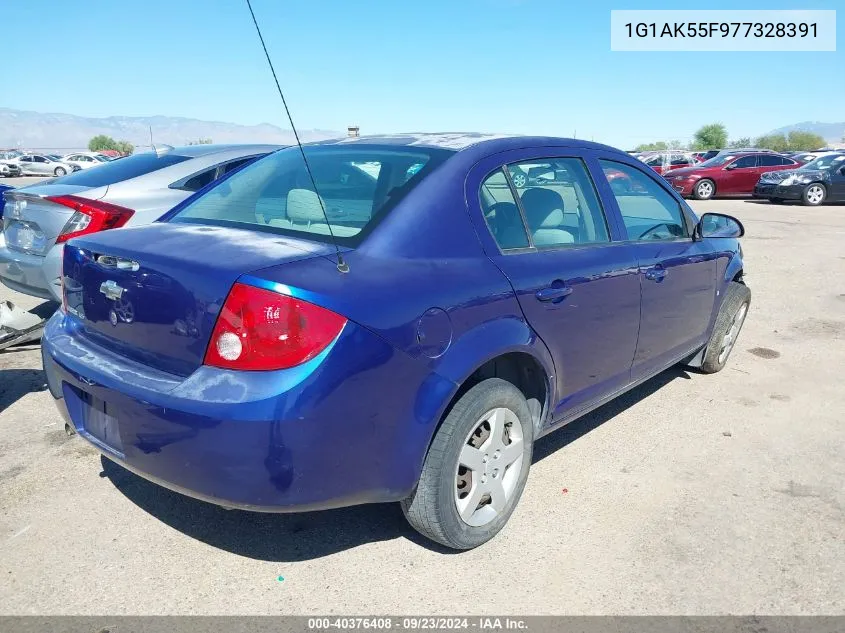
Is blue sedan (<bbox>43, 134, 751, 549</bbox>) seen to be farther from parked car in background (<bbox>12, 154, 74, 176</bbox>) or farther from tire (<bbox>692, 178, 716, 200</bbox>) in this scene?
parked car in background (<bbox>12, 154, 74, 176</bbox>)

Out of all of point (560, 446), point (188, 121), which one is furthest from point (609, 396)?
point (188, 121)

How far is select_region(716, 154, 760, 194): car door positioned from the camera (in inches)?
816

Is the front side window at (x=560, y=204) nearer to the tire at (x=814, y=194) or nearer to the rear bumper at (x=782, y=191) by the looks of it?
the rear bumper at (x=782, y=191)

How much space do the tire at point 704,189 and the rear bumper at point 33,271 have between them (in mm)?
19500

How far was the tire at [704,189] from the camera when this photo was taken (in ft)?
67.6

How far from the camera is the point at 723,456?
3.68 metres

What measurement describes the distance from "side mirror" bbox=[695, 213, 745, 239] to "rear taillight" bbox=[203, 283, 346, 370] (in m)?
3.00

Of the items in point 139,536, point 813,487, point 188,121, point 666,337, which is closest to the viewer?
point 139,536

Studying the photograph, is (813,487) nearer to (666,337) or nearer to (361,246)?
(666,337)

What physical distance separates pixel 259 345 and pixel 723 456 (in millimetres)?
2752

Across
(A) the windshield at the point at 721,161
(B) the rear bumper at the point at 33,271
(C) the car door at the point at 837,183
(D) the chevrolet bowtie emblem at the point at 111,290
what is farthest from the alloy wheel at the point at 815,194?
(D) the chevrolet bowtie emblem at the point at 111,290

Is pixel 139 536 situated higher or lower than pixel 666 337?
lower

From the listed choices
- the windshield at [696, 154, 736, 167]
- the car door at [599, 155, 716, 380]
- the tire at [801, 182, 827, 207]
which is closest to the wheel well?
the car door at [599, 155, 716, 380]

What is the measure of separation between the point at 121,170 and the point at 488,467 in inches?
171
